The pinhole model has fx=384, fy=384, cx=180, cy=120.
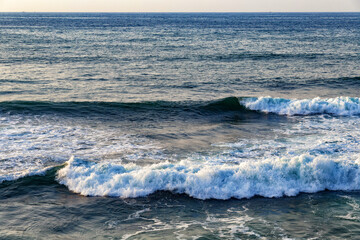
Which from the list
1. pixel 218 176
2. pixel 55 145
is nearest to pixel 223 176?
pixel 218 176

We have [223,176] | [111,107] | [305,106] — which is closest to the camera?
[223,176]

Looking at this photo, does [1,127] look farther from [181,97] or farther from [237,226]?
[237,226]

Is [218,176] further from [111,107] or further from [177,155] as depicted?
[111,107]

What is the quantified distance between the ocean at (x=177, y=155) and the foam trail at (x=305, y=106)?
0.07 meters

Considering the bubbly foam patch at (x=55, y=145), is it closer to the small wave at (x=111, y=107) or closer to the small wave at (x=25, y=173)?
the small wave at (x=25, y=173)

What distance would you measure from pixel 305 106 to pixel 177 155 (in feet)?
32.8

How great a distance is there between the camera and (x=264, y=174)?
1167 cm

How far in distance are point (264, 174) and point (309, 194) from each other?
1.40 metres

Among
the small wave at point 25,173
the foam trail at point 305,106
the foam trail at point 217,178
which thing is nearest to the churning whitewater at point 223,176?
the foam trail at point 217,178

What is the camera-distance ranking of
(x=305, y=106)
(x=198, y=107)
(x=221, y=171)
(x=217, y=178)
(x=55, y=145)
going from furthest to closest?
(x=198, y=107) → (x=305, y=106) → (x=55, y=145) → (x=221, y=171) → (x=217, y=178)

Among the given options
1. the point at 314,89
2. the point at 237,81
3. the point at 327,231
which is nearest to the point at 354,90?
the point at 314,89

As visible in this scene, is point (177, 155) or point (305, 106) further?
point (305, 106)

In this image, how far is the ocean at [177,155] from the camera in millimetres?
9383

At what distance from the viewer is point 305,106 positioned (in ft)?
68.6
